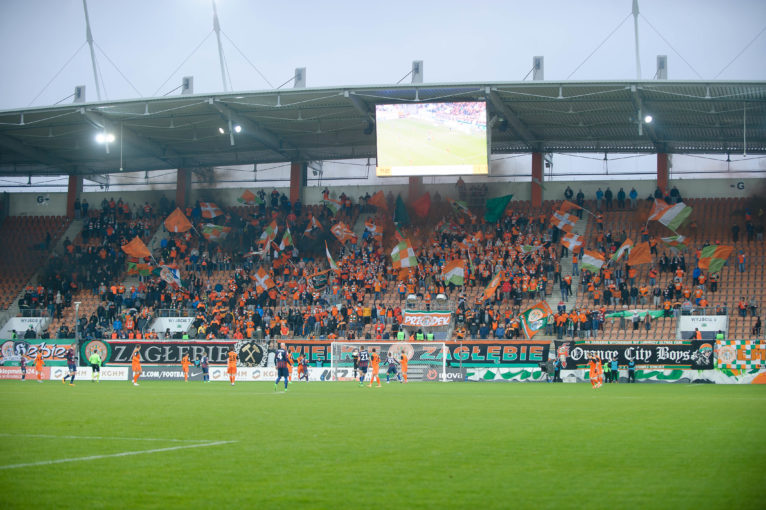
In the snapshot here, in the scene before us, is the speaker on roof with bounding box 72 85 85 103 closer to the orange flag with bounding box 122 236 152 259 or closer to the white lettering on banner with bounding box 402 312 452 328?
the orange flag with bounding box 122 236 152 259

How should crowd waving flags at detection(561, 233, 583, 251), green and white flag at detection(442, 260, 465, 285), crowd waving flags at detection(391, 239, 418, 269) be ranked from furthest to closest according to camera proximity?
crowd waving flags at detection(391, 239, 418, 269)
crowd waving flags at detection(561, 233, 583, 251)
green and white flag at detection(442, 260, 465, 285)

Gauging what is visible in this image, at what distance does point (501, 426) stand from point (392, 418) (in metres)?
3.01

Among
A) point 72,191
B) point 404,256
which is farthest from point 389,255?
point 72,191

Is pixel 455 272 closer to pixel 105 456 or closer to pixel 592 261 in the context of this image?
pixel 592 261

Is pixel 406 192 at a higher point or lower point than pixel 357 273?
higher

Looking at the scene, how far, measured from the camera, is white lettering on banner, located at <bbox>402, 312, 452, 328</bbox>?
46831mm

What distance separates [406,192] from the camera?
59.0 m

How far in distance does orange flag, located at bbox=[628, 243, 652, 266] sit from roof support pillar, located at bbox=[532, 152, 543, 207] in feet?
31.1

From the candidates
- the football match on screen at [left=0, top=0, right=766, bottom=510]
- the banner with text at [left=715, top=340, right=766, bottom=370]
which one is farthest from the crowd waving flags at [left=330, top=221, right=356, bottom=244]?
the banner with text at [left=715, top=340, right=766, bottom=370]

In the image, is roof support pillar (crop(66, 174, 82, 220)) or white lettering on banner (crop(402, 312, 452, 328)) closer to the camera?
white lettering on banner (crop(402, 312, 452, 328))

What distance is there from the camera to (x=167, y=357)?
46.6m

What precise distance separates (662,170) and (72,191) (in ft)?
148

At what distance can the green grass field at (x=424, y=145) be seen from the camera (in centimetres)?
4559

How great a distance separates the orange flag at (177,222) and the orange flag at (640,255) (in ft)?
101
